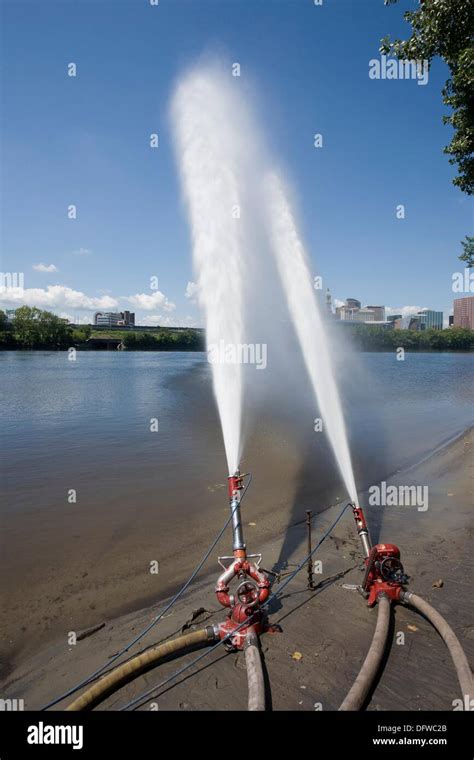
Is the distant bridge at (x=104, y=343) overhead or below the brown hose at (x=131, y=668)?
overhead

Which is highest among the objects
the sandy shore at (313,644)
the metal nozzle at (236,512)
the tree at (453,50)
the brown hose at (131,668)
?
the tree at (453,50)

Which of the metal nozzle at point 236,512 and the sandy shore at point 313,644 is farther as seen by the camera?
the metal nozzle at point 236,512

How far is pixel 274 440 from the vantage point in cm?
2286

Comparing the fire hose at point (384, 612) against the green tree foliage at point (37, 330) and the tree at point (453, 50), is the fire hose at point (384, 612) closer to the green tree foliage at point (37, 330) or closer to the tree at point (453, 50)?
the tree at point (453, 50)

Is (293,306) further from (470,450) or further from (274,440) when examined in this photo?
(470,450)

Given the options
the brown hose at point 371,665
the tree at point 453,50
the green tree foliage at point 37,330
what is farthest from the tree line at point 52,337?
the brown hose at point 371,665

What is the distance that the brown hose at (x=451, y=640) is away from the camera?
18.7 ft

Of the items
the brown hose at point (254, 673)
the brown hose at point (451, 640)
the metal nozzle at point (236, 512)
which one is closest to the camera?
the brown hose at point (254, 673)

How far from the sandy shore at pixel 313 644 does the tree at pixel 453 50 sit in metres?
11.3

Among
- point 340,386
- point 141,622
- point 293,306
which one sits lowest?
point 141,622

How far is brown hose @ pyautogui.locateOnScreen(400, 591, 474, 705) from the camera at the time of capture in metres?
5.69
